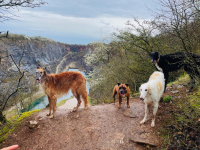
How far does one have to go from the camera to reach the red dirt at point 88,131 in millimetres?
4121

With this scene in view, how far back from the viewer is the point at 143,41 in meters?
7.64

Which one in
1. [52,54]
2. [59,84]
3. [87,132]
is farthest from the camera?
[52,54]

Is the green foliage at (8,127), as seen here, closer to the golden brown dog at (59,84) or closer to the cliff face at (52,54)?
the golden brown dog at (59,84)

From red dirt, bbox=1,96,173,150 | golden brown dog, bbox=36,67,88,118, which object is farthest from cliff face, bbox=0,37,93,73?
red dirt, bbox=1,96,173,150

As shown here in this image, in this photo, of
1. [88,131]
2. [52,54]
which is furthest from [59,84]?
[52,54]

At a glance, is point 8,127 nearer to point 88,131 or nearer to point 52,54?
point 88,131

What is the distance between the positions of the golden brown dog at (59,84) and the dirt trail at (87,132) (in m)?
0.73

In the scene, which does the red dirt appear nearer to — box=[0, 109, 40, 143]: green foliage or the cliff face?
box=[0, 109, 40, 143]: green foliage

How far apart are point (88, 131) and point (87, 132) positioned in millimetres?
58

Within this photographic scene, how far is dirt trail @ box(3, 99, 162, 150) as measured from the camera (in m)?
4.12

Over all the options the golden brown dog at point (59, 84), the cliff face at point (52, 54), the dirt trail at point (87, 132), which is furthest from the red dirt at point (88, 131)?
the cliff face at point (52, 54)

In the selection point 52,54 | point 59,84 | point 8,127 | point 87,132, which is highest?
point 52,54

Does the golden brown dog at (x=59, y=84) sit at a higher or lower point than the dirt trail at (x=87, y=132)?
higher

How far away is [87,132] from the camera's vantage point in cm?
467
